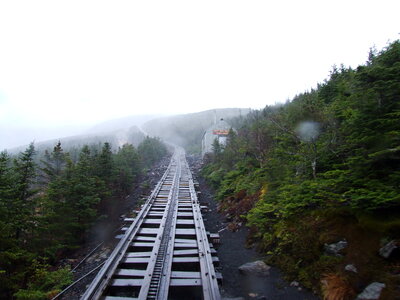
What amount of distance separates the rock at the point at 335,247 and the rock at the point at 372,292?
1.36 m

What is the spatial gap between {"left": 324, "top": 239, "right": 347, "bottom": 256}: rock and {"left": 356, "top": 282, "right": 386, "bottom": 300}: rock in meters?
1.36

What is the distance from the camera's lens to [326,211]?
7.39m

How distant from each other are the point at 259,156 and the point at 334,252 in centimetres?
1116

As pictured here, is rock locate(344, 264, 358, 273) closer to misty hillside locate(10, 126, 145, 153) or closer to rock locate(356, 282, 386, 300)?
rock locate(356, 282, 386, 300)

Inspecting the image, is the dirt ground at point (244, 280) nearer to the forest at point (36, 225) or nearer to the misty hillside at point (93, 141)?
the forest at point (36, 225)

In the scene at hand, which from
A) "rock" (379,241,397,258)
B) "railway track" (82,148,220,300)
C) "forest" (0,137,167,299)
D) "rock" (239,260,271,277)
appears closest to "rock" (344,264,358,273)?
"rock" (379,241,397,258)

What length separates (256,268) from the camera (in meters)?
7.38

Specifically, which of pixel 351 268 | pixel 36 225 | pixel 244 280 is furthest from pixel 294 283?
pixel 36 225

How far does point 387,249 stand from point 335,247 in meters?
1.30

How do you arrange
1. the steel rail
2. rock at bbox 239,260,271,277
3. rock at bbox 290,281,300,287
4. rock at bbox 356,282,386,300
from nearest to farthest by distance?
rock at bbox 356,282,386,300, the steel rail, rock at bbox 290,281,300,287, rock at bbox 239,260,271,277

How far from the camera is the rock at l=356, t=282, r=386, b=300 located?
4.43m

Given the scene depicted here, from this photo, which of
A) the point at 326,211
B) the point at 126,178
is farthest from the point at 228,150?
the point at 326,211

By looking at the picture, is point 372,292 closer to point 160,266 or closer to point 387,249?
point 387,249

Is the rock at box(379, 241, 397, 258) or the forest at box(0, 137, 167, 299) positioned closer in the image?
the rock at box(379, 241, 397, 258)
